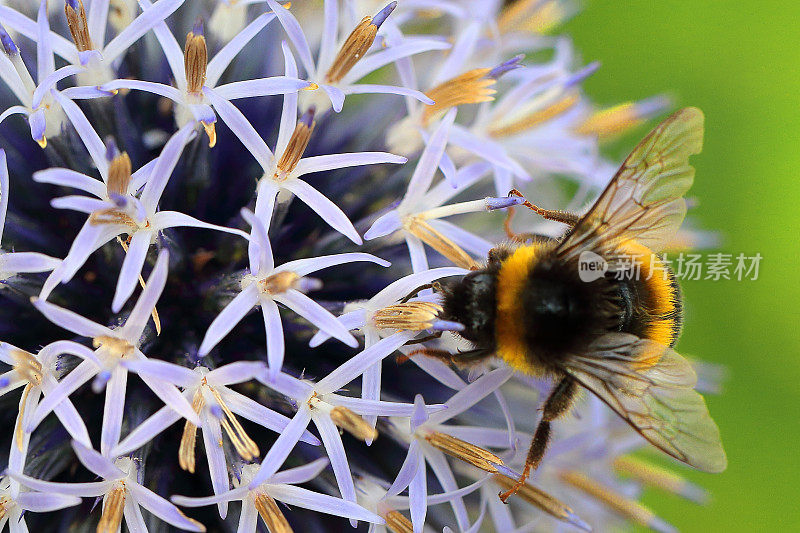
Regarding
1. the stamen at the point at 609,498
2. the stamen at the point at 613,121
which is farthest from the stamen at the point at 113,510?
the stamen at the point at 613,121

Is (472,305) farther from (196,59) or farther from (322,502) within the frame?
(196,59)

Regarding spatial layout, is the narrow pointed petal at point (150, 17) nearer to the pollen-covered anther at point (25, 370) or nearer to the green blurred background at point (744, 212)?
the pollen-covered anther at point (25, 370)

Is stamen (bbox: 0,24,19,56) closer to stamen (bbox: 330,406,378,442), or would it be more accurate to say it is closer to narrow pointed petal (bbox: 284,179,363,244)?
narrow pointed petal (bbox: 284,179,363,244)

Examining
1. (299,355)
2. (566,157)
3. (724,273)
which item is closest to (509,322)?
(299,355)

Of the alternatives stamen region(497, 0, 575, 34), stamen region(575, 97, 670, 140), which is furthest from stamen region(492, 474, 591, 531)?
stamen region(497, 0, 575, 34)

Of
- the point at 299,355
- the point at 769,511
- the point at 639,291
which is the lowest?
the point at 299,355

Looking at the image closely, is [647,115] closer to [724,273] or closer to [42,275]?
[724,273]

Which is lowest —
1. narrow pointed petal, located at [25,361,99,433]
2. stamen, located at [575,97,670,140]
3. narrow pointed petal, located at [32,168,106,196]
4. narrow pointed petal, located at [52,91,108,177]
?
narrow pointed petal, located at [25,361,99,433]
